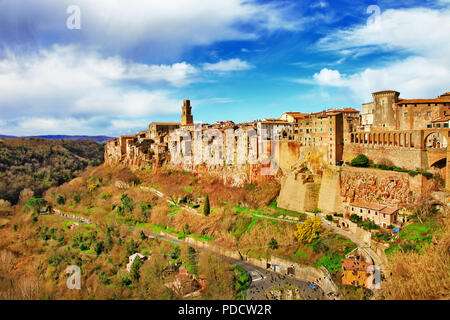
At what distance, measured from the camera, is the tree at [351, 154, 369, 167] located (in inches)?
926

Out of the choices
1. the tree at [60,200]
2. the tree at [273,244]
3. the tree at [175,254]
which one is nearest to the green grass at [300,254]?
the tree at [273,244]

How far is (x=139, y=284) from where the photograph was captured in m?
20.5

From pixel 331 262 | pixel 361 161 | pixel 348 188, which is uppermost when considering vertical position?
pixel 361 161

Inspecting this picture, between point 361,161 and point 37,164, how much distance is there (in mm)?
62941

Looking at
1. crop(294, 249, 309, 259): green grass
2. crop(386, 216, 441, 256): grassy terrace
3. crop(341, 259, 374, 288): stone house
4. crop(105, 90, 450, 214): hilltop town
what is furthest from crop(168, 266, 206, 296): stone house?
crop(386, 216, 441, 256): grassy terrace

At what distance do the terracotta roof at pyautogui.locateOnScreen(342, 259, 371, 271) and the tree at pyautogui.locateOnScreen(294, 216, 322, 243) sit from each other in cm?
324

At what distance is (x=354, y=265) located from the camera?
1777cm

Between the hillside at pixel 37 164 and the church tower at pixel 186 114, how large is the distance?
24259mm

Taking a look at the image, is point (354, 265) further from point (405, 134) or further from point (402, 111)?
point (402, 111)

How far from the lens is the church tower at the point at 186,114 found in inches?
2122

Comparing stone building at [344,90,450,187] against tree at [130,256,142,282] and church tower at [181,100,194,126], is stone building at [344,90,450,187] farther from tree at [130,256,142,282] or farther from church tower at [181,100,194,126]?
church tower at [181,100,194,126]

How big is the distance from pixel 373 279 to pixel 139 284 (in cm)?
1422

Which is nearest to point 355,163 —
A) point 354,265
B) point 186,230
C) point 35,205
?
point 354,265
